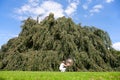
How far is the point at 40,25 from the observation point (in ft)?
67.3

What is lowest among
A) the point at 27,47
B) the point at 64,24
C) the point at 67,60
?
the point at 67,60

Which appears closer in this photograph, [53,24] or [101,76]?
[101,76]

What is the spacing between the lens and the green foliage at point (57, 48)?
710 inches

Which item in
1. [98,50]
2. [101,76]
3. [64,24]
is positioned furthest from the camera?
[98,50]

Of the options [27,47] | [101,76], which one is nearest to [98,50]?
[27,47]

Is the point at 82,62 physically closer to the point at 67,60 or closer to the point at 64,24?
the point at 67,60

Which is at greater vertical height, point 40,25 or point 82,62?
point 40,25

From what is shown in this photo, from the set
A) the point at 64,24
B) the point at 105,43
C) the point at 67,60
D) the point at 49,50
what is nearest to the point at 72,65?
the point at 67,60

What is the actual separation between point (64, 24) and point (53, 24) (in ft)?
3.20

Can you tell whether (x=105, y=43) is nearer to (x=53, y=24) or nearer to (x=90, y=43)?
(x=90, y=43)

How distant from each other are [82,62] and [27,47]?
4.74 meters

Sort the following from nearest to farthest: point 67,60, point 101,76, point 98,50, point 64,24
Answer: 1. point 101,76
2. point 67,60
3. point 64,24
4. point 98,50

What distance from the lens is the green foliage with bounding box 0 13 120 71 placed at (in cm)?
1803

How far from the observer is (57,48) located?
18422 millimetres
